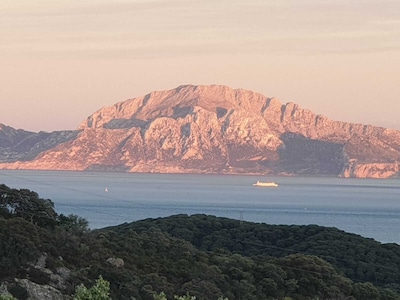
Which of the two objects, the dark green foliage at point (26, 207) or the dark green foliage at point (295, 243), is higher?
the dark green foliage at point (26, 207)

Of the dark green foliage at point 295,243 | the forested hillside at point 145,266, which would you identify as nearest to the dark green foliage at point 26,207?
the forested hillside at point 145,266

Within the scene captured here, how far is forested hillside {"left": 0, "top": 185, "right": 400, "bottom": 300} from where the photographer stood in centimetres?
→ 5603

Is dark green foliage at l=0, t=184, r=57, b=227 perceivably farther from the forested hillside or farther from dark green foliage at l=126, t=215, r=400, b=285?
dark green foliage at l=126, t=215, r=400, b=285

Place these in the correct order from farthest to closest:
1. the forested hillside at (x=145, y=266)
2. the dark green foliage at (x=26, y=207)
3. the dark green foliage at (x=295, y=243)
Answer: the dark green foliage at (x=295, y=243) < the dark green foliage at (x=26, y=207) < the forested hillside at (x=145, y=266)

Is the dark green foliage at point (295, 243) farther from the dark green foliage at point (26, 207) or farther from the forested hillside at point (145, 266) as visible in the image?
the dark green foliage at point (26, 207)

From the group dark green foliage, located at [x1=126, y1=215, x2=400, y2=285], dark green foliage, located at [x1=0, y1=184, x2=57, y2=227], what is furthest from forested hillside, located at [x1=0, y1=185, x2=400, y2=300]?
dark green foliage, located at [x1=126, y1=215, x2=400, y2=285]

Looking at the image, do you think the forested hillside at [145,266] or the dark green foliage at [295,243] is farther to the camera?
the dark green foliage at [295,243]

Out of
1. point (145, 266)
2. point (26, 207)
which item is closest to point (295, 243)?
point (26, 207)

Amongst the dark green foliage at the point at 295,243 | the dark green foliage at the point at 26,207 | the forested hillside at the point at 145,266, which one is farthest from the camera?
the dark green foliage at the point at 295,243

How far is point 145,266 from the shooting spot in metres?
65.8

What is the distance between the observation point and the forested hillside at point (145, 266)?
184 feet

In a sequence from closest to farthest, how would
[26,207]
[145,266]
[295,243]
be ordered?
[145,266], [26,207], [295,243]

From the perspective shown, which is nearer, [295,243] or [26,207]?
[26,207]

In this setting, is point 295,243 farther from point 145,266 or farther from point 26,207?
point 145,266
